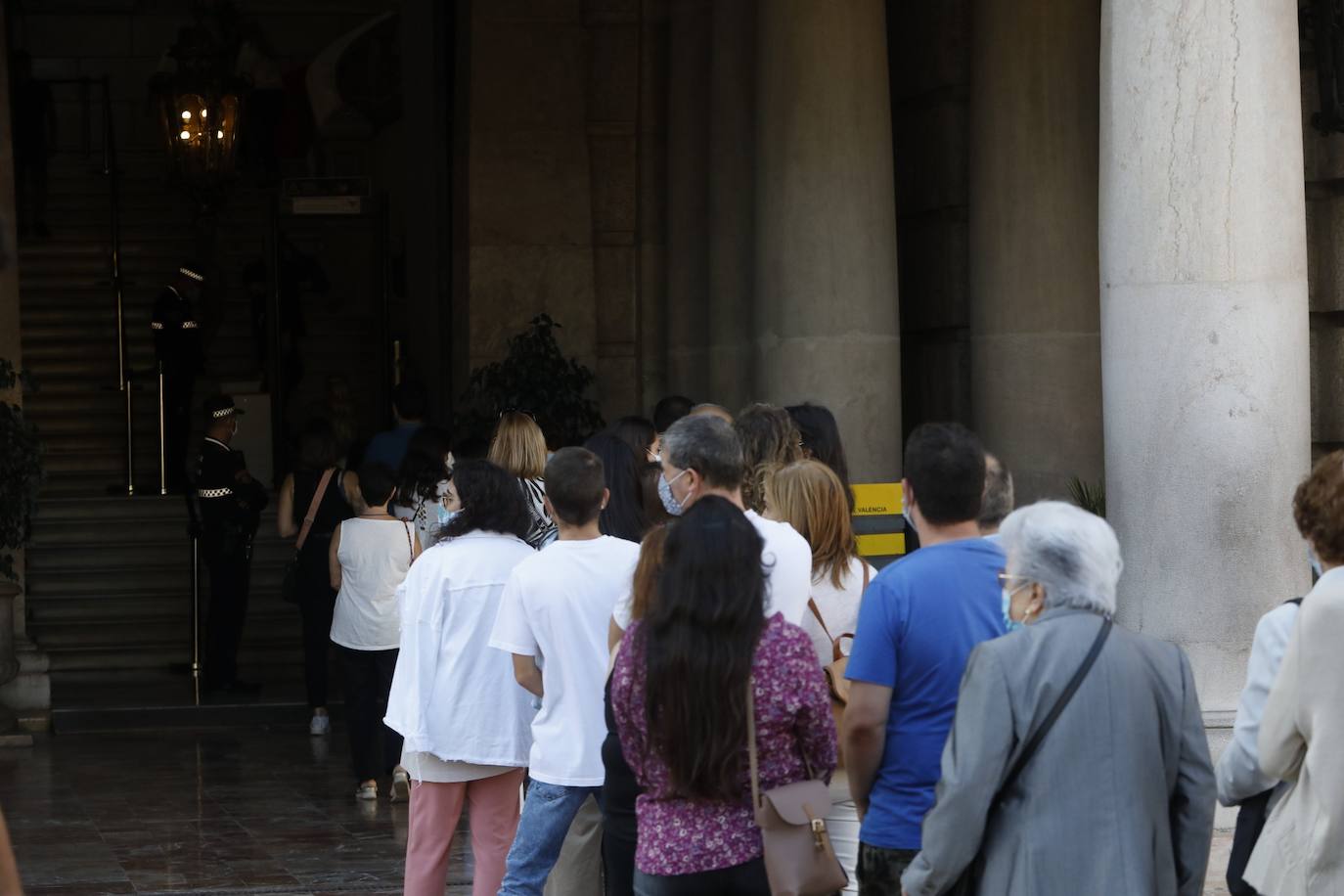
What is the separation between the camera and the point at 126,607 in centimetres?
1688

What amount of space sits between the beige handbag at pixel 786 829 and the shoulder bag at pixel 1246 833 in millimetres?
1123

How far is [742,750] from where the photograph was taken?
466 centimetres

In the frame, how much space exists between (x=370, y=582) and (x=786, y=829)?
6.21m

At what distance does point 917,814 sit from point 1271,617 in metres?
0.96

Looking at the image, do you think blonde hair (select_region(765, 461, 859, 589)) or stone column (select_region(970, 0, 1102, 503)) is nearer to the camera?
blonde hair (select_region(765, 461, 859, 589))

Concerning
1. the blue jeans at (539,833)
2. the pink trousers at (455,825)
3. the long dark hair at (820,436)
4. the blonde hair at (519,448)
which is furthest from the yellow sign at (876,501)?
the blue jeans at (539,833)

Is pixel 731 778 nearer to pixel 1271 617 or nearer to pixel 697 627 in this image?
pixel 697 627

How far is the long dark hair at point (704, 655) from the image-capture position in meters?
4.62

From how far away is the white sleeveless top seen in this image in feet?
34.4

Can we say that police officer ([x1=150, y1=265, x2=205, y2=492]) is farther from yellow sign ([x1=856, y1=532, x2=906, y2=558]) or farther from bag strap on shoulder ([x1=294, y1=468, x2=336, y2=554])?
yellow sign ([x1=856, y1=532, x2=906, y2=558])

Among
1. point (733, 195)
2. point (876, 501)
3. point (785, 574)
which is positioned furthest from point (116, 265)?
point (785, 574)

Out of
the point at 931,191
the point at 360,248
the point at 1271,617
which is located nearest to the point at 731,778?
the point at 1271,617

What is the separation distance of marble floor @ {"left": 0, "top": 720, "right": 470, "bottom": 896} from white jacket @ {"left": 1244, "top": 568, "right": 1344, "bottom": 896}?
4.78 metres

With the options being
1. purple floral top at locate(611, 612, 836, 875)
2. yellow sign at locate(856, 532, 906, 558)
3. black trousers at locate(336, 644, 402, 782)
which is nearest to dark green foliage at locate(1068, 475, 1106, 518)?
yellow sign at locate(856, 532, 906, 558)
